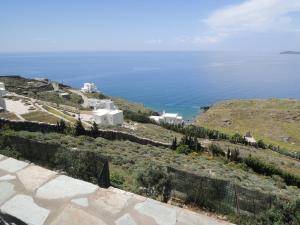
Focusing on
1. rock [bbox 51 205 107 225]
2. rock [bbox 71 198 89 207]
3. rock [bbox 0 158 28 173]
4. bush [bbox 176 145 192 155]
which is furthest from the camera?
bush [bbox 176 145 192 155]

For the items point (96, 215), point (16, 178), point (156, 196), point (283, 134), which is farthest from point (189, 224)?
point (283, 134)

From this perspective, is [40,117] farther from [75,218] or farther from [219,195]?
[75,218]

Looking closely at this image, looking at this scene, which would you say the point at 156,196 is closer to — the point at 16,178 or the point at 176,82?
the point at 16,178

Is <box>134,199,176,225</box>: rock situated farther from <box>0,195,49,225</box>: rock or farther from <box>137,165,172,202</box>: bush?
<box>137,165,172,202</box>: bush

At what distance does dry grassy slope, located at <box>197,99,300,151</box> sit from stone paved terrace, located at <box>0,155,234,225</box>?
65240mm

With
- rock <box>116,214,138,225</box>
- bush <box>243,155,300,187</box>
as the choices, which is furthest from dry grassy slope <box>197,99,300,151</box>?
rock <box>116,214,138,225</box>

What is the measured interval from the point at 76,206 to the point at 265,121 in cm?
8128

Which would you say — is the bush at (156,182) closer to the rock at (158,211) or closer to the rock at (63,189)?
the rock at (63,189)

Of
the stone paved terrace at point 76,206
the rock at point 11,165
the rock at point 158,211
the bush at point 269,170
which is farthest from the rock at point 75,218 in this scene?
the bush at point 269,170

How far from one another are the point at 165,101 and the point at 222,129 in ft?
193

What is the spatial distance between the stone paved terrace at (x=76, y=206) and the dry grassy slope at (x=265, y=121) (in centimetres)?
6524

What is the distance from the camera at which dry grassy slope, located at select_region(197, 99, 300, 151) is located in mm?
68812

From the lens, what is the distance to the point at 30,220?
310cm

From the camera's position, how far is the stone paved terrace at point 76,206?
318 centimetres
